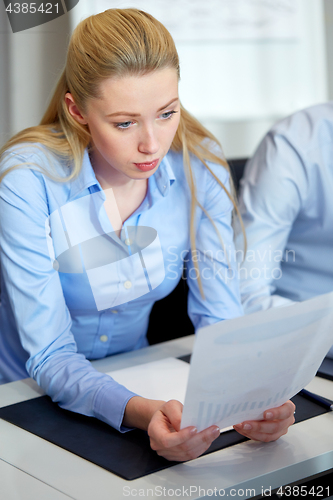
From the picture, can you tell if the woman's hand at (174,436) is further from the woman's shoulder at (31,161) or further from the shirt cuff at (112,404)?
the woman's shoulder at (31,161)

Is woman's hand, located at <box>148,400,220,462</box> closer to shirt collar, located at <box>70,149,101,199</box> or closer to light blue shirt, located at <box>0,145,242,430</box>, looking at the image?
light blue shirt, located at <box>0,145,242,430</box>

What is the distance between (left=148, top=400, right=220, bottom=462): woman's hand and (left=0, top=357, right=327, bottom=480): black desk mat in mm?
21

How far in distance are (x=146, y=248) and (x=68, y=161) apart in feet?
0.59

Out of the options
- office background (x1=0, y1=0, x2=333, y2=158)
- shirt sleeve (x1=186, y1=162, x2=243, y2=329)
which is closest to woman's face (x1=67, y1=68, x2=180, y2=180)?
shirt sleeve (x1=186, y1=162, x2=243, y2=329)

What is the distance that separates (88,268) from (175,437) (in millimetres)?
327

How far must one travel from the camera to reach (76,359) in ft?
2.56

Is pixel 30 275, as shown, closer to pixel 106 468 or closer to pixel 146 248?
pixel 146 248

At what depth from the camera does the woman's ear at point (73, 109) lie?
755 mm

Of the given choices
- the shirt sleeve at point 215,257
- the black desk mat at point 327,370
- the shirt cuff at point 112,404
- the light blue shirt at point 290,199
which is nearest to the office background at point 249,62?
the light blue shirt at point 290,199

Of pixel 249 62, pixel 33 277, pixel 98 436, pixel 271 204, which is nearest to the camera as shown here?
pixel 98 436

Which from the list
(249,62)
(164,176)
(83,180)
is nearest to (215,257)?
(164,176)

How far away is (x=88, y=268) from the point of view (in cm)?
83

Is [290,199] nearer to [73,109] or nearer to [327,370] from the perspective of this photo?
[327,370]

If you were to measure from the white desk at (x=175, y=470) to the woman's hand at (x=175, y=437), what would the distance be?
0.02 m
